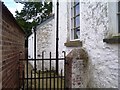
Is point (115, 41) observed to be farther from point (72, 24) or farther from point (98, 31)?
point (72, 24)

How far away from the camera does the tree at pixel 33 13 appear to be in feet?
72.4

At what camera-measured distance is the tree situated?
22.1m

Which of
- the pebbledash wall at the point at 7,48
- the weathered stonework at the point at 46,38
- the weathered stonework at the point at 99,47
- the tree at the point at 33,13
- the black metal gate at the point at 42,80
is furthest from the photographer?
the tree at the point at 33,13

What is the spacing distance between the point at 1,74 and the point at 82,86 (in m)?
2.92

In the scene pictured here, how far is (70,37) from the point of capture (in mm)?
7676

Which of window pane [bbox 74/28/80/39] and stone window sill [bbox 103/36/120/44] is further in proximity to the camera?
window pane [bbox 74/28/80/39]

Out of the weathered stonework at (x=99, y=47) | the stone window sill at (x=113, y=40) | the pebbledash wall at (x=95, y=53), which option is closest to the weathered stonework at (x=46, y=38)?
the pebbledash wall at (x=95, y=53)

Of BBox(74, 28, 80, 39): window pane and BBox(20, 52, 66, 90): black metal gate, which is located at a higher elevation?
BBox(74, 28, 80, 39): window pane

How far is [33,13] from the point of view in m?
22.7

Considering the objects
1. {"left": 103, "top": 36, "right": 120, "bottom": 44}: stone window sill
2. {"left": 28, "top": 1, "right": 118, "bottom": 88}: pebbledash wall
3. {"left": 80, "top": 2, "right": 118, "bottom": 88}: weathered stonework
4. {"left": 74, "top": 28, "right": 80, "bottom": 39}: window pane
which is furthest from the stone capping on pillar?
{"left": 103, "top": 36, "right": 120, "bottom": 44}: stone window sill

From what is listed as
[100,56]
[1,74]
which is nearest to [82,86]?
[100,56]

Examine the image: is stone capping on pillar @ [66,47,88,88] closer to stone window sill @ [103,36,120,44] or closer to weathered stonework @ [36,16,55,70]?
stone window sill @ [103,36,120,44]

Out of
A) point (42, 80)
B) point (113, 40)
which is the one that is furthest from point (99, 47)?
point (42, 80)

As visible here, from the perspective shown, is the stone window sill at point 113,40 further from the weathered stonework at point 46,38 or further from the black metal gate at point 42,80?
the weathered stonework at point 46,38
